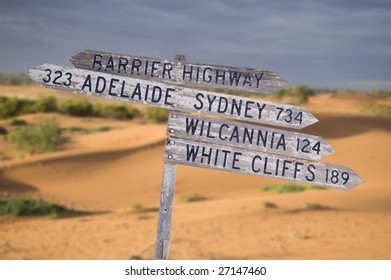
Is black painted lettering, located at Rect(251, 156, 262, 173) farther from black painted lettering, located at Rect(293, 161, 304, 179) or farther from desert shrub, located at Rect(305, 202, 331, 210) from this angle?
desert shrub, located at Rect(305, 202, 331, 210)

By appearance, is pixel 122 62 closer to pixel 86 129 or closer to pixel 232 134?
pixel 232 134

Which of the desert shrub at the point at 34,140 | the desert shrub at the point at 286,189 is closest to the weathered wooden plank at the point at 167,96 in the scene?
the desert shrub at the point at 286,189

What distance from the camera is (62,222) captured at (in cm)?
1523

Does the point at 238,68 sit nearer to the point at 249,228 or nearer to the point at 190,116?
the point at 190,116

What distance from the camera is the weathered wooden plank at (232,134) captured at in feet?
16.1

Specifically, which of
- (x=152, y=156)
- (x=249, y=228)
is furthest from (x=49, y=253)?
(x=152, y=156)

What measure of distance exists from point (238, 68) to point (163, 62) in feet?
2.03

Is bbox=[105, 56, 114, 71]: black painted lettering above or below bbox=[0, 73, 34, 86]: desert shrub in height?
below

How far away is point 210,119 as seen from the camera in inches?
193

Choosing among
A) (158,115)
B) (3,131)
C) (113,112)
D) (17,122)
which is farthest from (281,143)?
(113,112)

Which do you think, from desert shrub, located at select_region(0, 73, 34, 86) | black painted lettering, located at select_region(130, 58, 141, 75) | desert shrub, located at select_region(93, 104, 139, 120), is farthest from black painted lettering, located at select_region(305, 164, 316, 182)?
desert shrub, located at select_region(0, 73, 34, 86)

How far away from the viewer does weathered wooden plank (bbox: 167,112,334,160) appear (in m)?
4.91

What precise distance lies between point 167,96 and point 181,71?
24 centimetres

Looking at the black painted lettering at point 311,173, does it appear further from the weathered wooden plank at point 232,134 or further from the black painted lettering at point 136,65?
the black painted lettering at point 136,65
